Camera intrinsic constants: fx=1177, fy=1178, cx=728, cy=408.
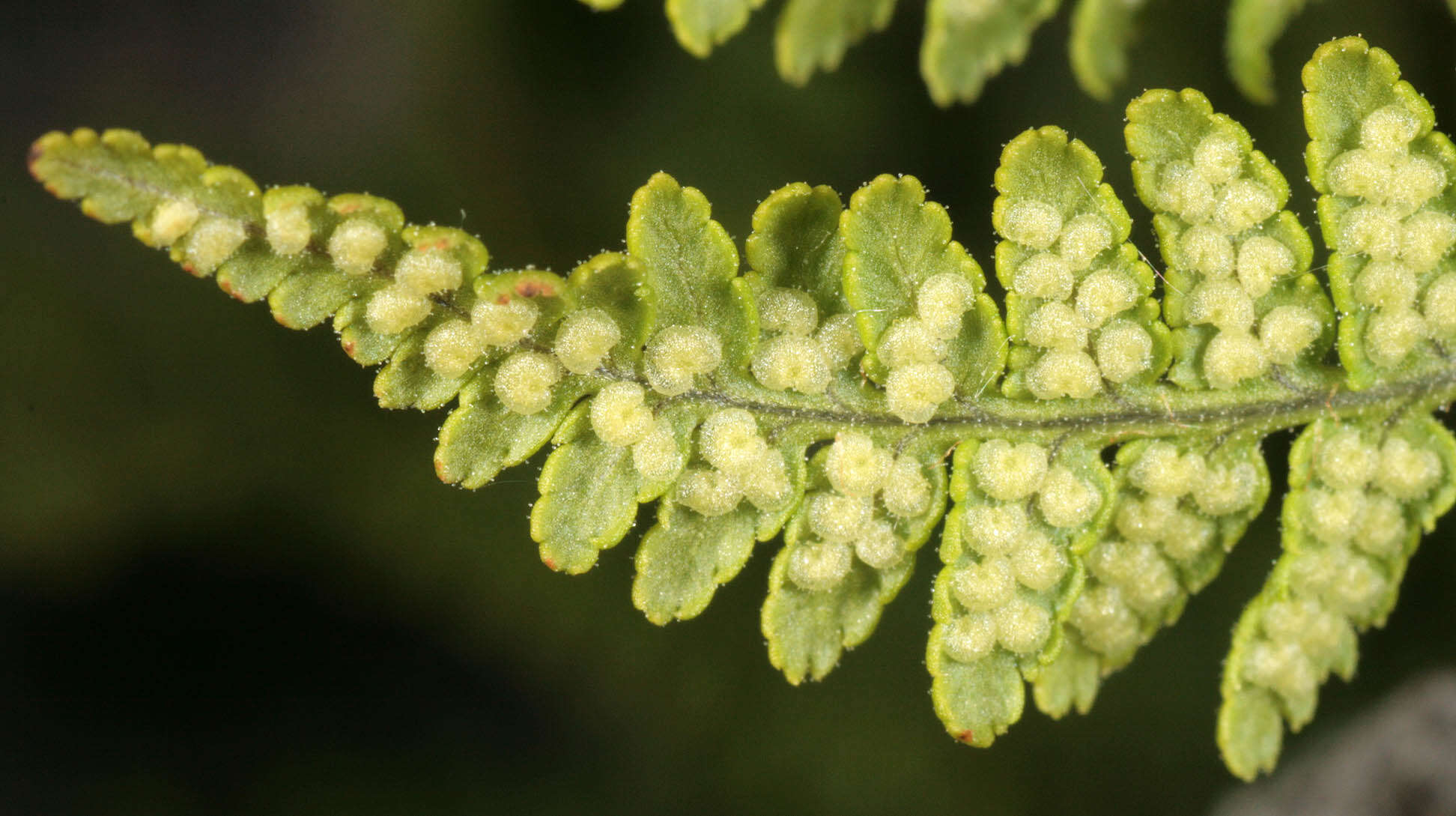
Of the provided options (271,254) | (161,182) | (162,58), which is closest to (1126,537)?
(271,254)

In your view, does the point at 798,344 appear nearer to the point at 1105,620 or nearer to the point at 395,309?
the point at 395,309

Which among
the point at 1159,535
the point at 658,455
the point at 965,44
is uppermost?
the point at 965,44

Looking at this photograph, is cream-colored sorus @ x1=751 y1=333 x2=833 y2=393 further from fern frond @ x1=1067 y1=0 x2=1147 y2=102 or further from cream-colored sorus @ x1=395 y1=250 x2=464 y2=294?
fern frond @ x1=1067 y1=0 x2=1147 y2=102

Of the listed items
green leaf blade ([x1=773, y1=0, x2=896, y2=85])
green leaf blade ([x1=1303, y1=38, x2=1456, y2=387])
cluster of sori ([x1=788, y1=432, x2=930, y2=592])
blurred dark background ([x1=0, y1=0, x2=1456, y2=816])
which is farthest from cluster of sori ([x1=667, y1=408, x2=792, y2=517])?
blurred dark background ([x1=0, y1=0, x2=1456, y2=816])

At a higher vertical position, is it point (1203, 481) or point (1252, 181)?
point (1252, 181)

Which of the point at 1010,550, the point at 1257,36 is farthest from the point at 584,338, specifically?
the point at 1257,36

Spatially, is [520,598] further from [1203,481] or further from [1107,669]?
[1203,481]
